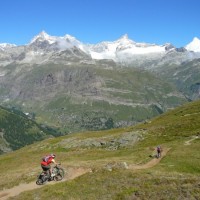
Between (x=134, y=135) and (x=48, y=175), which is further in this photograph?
(x=134, y=135)

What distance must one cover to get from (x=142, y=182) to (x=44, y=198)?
36.6ft

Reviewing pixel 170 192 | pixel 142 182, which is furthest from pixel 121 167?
pixel 170 192

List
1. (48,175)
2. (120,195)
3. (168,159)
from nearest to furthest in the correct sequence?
(120,195)
(48,175)
(168,159)

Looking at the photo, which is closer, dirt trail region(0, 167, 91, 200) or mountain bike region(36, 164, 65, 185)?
dirt trail region(0, 167, 91, 200)

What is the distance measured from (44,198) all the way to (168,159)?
27.2 metres

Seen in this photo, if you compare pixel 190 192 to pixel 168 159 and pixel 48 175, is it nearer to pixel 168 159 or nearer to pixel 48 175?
pixel 48 175

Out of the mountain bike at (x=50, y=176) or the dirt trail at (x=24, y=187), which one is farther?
the mountain bike at (x=50, y=176)

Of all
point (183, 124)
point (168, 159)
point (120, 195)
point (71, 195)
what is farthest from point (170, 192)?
point (183, 124)

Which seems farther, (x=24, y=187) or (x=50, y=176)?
(x=24, y=187)

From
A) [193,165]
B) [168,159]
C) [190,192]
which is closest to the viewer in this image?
[190,192]

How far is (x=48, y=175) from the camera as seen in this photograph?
5075 centimetres

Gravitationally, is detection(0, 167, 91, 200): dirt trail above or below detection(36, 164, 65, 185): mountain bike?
below

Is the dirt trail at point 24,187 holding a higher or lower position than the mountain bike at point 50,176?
lower

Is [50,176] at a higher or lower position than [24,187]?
higher
